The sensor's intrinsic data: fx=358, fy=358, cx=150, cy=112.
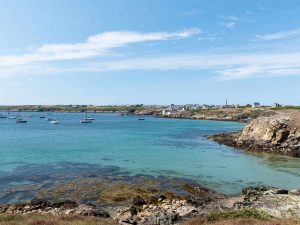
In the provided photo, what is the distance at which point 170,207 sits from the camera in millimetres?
29641

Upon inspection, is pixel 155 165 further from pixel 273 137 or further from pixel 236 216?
pixel 273 137

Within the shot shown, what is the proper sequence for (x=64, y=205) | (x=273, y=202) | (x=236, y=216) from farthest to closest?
(x=64, y=205), (x=273, y=202), (x=236, y=216)

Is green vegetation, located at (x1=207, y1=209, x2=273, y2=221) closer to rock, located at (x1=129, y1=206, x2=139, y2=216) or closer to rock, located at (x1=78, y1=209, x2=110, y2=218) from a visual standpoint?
rock, located at (x1=129, y1=206, x2=139, y2=216)

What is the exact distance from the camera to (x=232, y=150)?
72625 millimetres

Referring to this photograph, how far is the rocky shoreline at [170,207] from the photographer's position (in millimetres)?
25219

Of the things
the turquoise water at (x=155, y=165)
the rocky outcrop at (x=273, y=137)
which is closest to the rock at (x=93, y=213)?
the turquoise water at (x=155, y=165)

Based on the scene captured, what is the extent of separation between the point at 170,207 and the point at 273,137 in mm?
51272

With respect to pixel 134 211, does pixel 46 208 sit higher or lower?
lower

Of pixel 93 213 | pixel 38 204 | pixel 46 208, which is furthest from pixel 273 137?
pixel 93 213

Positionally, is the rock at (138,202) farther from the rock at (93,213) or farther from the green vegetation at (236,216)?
the green vegetation at (236,216)

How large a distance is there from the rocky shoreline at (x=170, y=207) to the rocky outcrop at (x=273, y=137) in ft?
114

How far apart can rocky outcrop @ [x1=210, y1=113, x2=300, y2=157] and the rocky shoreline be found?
34.7m

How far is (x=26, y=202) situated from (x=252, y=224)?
2129cm

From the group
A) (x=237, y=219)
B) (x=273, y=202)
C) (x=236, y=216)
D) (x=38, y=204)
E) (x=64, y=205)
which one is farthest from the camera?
(x=38, y=204)
